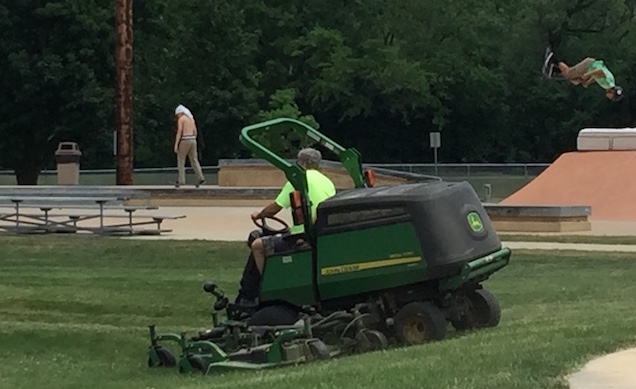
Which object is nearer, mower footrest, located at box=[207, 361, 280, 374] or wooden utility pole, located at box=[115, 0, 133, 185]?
mower footrest, located at box=[207, 361, 280, 374]

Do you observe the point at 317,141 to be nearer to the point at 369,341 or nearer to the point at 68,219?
the point at 369,341

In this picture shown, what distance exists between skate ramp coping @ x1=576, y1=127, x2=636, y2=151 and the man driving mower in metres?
20.9

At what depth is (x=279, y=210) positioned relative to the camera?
11.2 m

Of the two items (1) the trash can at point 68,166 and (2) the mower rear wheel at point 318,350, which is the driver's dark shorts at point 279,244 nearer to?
(2) the mower rear wheel at point 318,350

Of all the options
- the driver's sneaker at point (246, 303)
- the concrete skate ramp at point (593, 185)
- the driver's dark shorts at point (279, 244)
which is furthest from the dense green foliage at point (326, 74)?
the driver's dark shorts at point (279, 244)

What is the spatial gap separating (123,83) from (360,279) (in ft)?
72.7

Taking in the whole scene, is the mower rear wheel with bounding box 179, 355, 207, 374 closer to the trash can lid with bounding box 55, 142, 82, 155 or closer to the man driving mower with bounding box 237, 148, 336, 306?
the man driving mower with bounding box 237, 148, 336, 306

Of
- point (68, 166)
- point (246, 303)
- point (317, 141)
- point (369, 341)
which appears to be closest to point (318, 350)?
point (369, 341)

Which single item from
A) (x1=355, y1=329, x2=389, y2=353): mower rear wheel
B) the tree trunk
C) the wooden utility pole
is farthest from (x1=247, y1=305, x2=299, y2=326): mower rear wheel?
the tree trunk

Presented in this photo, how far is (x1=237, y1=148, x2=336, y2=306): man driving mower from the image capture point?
1119 centimetres

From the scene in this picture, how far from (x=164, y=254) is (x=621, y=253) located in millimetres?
7101

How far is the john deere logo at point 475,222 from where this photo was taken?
1086 centimetres

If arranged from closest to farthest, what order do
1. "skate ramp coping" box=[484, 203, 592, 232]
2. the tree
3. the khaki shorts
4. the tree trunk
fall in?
"skate ramp coping" box=[484, 203, 592, 232]
the khaki shorts
the tree
the tree trunk

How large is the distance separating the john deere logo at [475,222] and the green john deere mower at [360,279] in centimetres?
1
